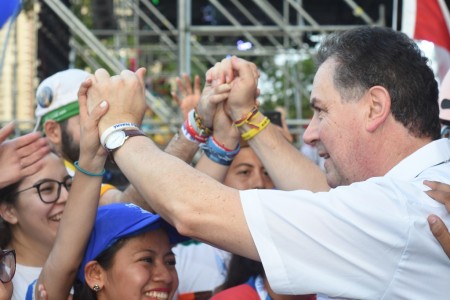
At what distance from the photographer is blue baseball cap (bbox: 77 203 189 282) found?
3439 millimetres

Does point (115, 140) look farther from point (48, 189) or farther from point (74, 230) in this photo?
point (48, 189)

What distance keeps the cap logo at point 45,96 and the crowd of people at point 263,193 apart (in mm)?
810

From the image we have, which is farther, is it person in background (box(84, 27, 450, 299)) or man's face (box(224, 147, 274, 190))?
man's face (box(224, 147, 274, 190))

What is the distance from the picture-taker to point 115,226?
347 centimetres

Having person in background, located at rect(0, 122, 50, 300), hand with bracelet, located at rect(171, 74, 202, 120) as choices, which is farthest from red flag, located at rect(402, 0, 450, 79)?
person in background, located at rect(0, 122, 50, 300)

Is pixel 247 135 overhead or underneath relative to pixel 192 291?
overhead

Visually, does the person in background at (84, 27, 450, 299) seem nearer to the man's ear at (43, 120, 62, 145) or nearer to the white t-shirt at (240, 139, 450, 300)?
the white t-shirt at (240, 139, 450, 300)

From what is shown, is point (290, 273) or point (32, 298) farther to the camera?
point (32, 298)

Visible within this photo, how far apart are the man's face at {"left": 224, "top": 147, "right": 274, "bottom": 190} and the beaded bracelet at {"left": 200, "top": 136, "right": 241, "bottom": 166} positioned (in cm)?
126

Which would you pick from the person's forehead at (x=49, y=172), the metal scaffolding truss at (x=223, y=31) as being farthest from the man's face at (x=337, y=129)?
the metal scaffolding truss at (x=223, y=31)

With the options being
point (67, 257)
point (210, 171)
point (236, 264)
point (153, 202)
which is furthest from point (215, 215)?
point (236, 264)

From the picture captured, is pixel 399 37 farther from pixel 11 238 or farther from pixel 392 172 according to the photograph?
pixel 11 238

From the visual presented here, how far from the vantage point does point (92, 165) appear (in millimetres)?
3135

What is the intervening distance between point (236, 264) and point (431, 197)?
1.78 meters
